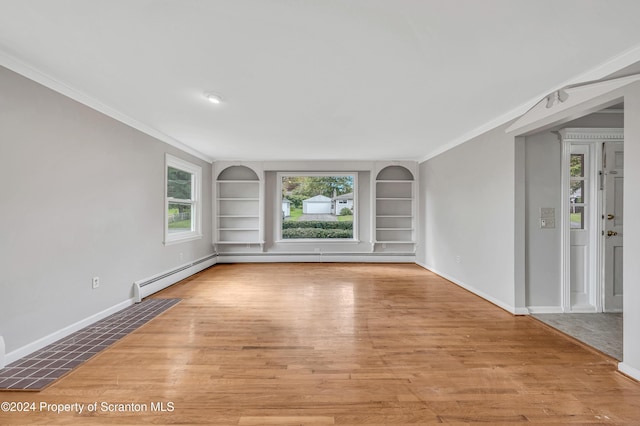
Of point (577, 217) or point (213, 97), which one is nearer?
point (213, 97)

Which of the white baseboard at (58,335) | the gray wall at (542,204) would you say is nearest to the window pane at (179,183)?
the white baseboard at (58,335)

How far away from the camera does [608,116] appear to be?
9.78ft

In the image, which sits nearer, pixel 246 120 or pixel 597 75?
pixel 597 75

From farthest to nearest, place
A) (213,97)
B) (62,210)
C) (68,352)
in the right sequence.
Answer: (213,97), (62,210), (68,352)

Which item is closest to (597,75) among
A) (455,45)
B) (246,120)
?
(455,45)

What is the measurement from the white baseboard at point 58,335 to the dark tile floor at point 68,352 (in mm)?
35

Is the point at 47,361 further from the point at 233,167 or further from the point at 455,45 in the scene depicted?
the point at 233,167

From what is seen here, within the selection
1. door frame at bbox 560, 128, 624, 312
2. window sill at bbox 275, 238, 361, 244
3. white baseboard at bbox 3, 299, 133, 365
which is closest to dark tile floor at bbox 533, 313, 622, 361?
door frame at bbox 560, 128, 624, 312

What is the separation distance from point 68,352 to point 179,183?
306cm

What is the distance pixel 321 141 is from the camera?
4.40 meters

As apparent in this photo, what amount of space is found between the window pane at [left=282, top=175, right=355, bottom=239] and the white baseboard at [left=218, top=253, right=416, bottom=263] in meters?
0.45

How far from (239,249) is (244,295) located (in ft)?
8.19

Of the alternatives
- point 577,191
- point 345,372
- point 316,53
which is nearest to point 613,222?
point 577,191

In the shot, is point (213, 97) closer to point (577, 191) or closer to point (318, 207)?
point (318, 207)
